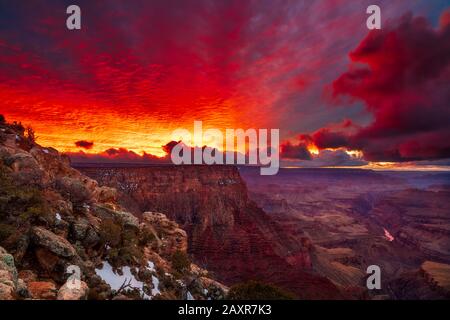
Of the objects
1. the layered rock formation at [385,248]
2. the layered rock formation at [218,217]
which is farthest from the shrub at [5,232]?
the layered rock formation at [385,248]

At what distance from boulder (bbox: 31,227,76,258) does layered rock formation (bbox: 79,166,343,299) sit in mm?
35326

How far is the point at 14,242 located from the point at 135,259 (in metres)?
6.81

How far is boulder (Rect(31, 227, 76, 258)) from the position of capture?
38.8 ft

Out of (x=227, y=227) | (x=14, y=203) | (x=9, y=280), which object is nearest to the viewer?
(x=9, y=280)

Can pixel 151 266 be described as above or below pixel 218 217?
above

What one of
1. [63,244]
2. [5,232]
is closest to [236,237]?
[63,244]

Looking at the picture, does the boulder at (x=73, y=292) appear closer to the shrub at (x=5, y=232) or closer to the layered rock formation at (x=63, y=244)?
the layered rock formation at (x=63, y=244)

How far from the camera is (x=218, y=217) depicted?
63.2m

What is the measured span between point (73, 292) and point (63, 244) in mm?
3082

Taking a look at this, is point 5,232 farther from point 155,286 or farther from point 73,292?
point 155,286

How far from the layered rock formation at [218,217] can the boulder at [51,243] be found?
116 ft

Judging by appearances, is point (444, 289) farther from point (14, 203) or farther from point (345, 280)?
point (14, 203)
